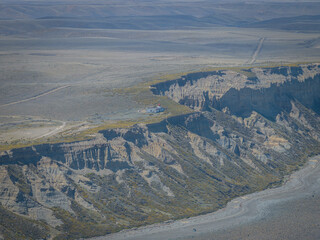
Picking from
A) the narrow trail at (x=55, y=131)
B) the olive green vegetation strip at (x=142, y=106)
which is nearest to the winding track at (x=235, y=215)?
the olive green vegetation strip at (x=142, y=106)

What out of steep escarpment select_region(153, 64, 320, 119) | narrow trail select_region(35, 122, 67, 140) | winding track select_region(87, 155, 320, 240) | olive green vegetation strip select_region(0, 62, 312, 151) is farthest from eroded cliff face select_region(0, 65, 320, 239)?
narrow trail select_region(35, 122, 67, 140)

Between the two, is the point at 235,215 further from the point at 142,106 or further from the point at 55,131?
the point at 142,106

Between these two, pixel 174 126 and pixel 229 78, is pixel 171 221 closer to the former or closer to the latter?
pixel 174 126

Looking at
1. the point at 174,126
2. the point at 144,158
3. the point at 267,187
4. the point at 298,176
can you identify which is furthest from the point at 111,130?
the point at 298,176

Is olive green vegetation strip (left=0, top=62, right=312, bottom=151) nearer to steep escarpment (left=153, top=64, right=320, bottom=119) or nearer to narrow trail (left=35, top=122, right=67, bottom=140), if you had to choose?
steep escarpment (left=153, top=64, right=320, bottom=119)

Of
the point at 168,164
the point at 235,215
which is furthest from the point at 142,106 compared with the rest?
the point at 235,215

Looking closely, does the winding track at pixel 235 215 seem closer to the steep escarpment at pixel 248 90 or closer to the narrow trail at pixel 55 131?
the steep escarpment at pixel 248 90
